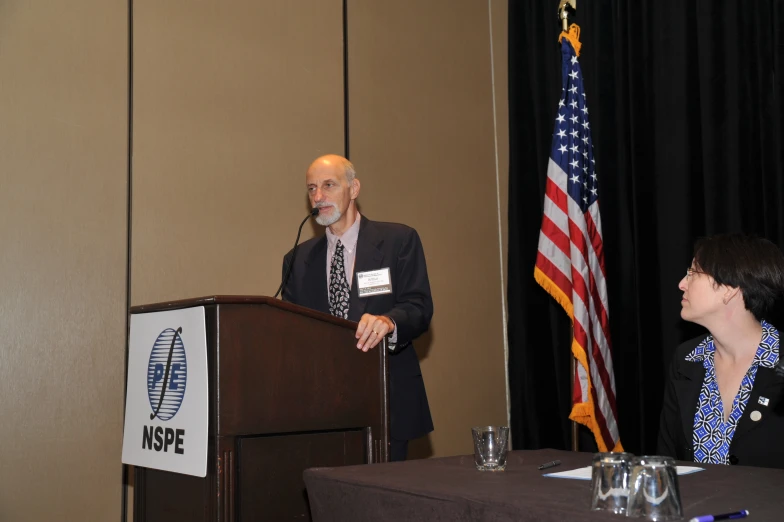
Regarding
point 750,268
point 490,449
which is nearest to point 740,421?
point 750,268

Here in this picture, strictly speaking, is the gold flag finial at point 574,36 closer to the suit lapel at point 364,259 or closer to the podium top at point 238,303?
the suit lapel at point 364,259

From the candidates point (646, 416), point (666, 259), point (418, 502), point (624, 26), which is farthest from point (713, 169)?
point (418, 502)

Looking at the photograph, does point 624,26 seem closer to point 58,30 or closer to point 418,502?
point 58,30

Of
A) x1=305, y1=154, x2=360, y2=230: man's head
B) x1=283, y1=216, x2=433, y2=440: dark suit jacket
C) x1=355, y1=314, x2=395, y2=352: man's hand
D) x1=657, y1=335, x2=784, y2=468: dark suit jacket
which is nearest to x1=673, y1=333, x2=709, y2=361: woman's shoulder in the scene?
x1=657, y1=335, x2=784, y2=468: dark suit jacket

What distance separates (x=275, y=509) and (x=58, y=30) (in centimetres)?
253

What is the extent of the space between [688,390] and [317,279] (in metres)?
1.40

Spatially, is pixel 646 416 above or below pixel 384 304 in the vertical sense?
below

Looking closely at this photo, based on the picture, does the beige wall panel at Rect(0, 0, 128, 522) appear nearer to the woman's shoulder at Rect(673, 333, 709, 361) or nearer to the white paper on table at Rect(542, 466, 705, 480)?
the woman's shoulder at Rect(673, 333, 709, 361)

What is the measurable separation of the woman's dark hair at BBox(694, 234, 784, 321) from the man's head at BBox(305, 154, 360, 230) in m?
1.34

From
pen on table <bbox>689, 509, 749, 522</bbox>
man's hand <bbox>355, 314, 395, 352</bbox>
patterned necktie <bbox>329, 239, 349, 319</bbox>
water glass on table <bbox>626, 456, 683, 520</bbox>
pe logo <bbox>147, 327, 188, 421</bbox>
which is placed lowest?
pen on table <bbox>689, 509, 749, 522</bbox>

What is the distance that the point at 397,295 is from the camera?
2.98 meters

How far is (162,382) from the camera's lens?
2162mm

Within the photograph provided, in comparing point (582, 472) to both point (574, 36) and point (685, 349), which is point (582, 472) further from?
point (574, 36)

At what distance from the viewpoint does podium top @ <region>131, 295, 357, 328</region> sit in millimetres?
2014
